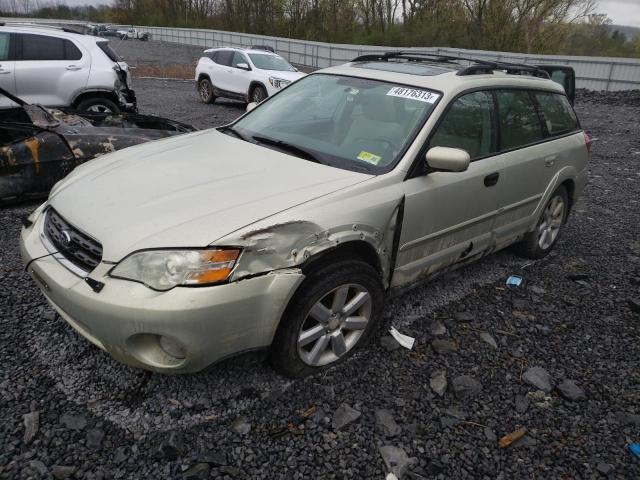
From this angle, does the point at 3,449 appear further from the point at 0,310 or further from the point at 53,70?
the point at 53,70

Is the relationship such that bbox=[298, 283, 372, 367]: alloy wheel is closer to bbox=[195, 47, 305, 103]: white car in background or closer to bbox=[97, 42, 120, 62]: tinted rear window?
bbox=[97, 42, 120, 62]: tinted rear window

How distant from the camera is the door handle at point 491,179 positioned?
329 centimetres

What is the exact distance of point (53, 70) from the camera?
7352mm

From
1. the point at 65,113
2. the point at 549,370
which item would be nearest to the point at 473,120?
the point at 549,370

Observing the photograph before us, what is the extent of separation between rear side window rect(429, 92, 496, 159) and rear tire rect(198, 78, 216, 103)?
11098mm

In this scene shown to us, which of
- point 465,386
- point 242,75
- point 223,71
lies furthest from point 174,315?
point 223,71

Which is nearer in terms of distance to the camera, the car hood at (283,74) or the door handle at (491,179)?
the door handle at (491,179)

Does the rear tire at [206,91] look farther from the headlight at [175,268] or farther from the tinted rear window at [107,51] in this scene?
the headlight at [175,268]

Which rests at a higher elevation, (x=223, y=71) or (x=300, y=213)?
(x=223, y=71)

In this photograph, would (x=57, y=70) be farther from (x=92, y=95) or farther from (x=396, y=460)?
(x=396, y=460)

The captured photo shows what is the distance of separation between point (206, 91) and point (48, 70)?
642 centimetres

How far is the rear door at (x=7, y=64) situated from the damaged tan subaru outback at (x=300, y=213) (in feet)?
17.8

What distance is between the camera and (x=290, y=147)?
3.07 m

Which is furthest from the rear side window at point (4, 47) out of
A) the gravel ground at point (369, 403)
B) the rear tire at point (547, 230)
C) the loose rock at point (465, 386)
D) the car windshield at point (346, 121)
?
the loose rock at point (465, 386)
